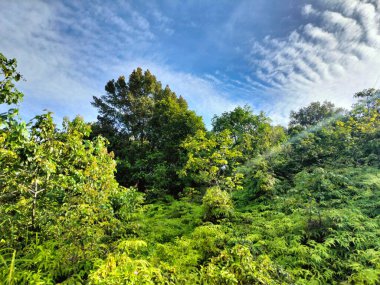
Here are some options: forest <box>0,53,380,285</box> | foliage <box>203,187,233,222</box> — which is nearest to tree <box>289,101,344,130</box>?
forest <box>0,53,380,285</box>

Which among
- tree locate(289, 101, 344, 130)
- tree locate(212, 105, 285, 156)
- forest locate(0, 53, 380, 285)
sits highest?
tree locate(289, 101, 344, 130)

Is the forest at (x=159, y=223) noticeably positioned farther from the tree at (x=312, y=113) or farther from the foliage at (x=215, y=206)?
the tree at (x=312, y=113)

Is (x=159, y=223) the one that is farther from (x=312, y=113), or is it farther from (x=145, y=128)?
(x=312, y=113)

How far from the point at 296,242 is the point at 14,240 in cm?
552

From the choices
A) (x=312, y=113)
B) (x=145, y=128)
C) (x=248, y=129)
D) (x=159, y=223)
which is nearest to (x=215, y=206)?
(x=159, y=223)

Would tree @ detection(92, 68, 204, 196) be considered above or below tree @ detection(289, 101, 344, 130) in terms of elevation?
Result: below

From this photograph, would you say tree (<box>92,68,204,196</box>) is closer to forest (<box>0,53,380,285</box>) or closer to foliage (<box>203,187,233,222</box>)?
forest (<box>0,53,380,285</box>)

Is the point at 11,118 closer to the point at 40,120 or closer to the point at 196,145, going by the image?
the point at 40,120

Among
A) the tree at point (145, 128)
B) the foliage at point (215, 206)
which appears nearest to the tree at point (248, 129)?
the tree at point (145, 128)

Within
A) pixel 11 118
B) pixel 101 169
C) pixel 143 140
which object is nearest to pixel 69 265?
pixel 101 169

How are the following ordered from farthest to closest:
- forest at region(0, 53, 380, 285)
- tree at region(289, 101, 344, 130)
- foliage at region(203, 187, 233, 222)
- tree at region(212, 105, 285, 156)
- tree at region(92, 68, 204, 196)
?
1. tree at region(289, 101, 344, 130)
2. tree at region(92, 68, 204, 196)
3. tree at region(212, 105, 285, 156)
4. foliage at region(203, 187, 233, 222)
5. forest at region(0, 53, 380, 285)

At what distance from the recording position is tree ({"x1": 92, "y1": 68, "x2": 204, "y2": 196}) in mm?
14072

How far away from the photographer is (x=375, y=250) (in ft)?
15.7

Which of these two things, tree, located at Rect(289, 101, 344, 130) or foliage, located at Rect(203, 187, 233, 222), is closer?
foliage, located at Rect(203, 187, 233, 222)
